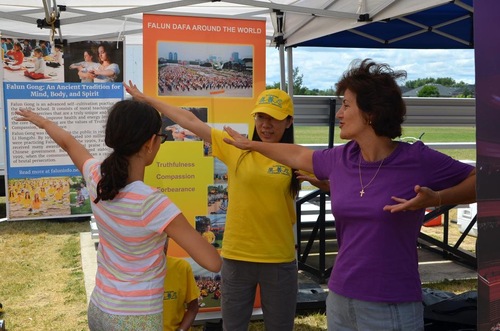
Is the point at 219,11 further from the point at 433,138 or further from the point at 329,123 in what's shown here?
the point at 433,138

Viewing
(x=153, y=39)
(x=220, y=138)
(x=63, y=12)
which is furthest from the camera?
(x=63, y=12)

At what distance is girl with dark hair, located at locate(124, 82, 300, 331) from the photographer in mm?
2697

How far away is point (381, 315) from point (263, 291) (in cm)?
101

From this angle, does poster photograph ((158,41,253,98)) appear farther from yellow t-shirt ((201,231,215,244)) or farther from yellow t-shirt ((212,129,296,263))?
yellow t-shirt ((212,129,296,263))

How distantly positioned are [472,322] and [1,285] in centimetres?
460

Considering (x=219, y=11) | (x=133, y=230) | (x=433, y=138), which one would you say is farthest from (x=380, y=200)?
(x=433, y=138)

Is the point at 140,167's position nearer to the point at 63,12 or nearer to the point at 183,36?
the point at 183,36

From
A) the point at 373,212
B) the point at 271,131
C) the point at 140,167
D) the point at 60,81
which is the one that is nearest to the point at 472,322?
the point at 271,131

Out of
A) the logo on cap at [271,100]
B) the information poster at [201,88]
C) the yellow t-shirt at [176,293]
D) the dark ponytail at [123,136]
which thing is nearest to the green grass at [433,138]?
the information poster at [201,88]

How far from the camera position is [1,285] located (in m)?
5.91

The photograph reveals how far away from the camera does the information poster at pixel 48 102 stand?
4570 millimetres

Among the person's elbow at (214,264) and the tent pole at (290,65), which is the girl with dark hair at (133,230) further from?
the tent pole at (290,65)

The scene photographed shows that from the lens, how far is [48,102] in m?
4.60

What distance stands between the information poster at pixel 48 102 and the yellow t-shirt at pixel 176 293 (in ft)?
7.72
